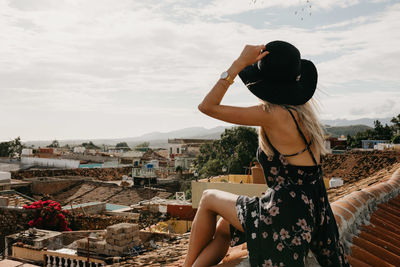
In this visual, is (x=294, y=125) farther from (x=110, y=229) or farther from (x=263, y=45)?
(x=110, y=229)

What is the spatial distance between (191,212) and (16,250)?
6.59 metres

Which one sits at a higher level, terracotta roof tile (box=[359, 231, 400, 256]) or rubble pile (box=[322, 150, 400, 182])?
terracotta roof tile (box=[359, 231, 400, 256])

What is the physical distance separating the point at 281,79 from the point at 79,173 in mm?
30268

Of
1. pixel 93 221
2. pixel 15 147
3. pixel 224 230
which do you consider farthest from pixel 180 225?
pixel 15 147

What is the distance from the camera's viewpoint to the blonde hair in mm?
1803

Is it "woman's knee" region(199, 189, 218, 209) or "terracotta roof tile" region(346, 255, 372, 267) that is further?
"terracotta roof tile" region(346, 255, 372, 267)

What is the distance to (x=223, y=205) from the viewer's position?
1917 mm

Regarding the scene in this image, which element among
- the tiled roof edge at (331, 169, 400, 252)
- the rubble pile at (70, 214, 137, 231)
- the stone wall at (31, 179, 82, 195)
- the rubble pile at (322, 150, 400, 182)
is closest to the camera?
the tiled roof edge at (331, 169, 400, 252)

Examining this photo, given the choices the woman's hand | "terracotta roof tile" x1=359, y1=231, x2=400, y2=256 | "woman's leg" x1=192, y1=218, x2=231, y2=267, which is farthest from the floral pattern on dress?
"terracotta roof tile" x1=359, y1=231, x2=400, y2=256

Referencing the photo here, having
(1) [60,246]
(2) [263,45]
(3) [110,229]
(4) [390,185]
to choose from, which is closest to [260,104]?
(2) [263,45]

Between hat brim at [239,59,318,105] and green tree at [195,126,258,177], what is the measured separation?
24671 mm

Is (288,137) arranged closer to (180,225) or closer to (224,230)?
(224,230)

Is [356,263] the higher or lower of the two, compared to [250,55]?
lower

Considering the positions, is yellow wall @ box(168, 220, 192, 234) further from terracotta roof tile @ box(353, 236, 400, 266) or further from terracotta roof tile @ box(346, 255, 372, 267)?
terracotta roof tile @ box(346, 255, 372, 267)
